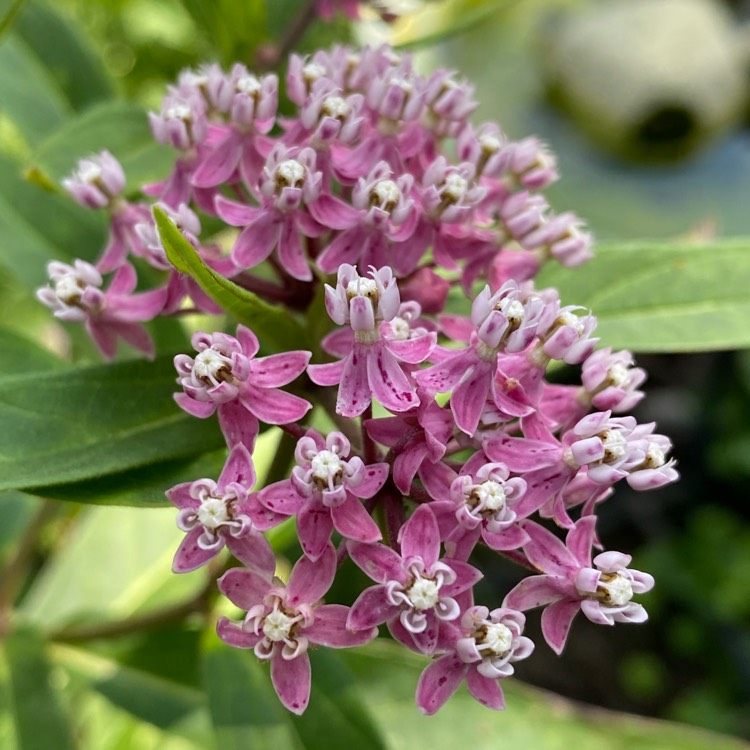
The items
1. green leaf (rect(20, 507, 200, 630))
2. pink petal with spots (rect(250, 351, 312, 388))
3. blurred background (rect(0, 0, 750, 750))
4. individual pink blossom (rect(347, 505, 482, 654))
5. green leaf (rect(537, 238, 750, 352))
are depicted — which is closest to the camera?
individual pink blossom (rect(347, 505, 482, 654))

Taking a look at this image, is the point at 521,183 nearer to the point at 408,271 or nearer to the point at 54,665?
the point at 408,271

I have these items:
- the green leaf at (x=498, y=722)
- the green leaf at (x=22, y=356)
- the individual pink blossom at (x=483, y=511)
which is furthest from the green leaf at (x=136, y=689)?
the individual pink blossom at (x=483, y=511)

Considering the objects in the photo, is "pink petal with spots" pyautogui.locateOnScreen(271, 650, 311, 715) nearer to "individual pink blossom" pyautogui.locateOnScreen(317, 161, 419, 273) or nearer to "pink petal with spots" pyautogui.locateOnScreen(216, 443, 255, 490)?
"pink petal with spots" pyautogui.locateOnScreen(216, 443, 255, 490)

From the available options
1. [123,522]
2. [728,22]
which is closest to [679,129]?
[728,22]

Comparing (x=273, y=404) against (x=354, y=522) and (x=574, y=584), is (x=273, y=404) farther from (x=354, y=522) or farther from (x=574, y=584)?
(x=574, y=584)

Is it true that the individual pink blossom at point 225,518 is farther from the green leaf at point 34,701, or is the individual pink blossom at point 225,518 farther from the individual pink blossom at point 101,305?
the green leaf at point 34,701

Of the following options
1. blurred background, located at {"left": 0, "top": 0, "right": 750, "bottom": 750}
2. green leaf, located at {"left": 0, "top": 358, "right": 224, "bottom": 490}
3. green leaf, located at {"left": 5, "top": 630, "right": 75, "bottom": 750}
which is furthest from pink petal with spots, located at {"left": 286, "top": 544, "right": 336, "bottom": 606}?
green leaf, located at {"left": 5, "top": 630, "right": 75, "bottom": 750}
